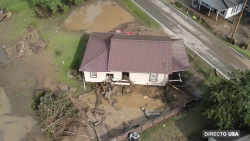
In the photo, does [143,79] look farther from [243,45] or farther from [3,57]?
[3,57]

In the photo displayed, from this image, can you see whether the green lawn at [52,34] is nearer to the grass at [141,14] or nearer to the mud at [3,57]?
the mud at [3,57]

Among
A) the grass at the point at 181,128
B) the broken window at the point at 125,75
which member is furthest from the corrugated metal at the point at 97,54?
the grass at the point at 181,128

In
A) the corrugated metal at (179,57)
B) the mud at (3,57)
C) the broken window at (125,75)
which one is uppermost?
the corrugated metal at (179,57)

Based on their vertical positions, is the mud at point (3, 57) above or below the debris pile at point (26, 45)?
below

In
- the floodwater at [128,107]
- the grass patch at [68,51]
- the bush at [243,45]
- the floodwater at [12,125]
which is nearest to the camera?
the floodwater at [12,125]

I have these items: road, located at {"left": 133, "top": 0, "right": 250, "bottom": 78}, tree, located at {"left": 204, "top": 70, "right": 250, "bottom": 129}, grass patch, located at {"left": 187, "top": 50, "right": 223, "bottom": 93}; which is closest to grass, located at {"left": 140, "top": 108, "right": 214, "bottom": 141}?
tree, located at {"left": 204, "top": 70, "right": 250, "bottom": 129}

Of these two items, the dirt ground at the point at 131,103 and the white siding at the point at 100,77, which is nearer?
the dirt ground at the point at 131,103

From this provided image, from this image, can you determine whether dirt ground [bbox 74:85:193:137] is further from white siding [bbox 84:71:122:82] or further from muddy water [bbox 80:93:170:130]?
white siding [bbox 84:71:122:82]
